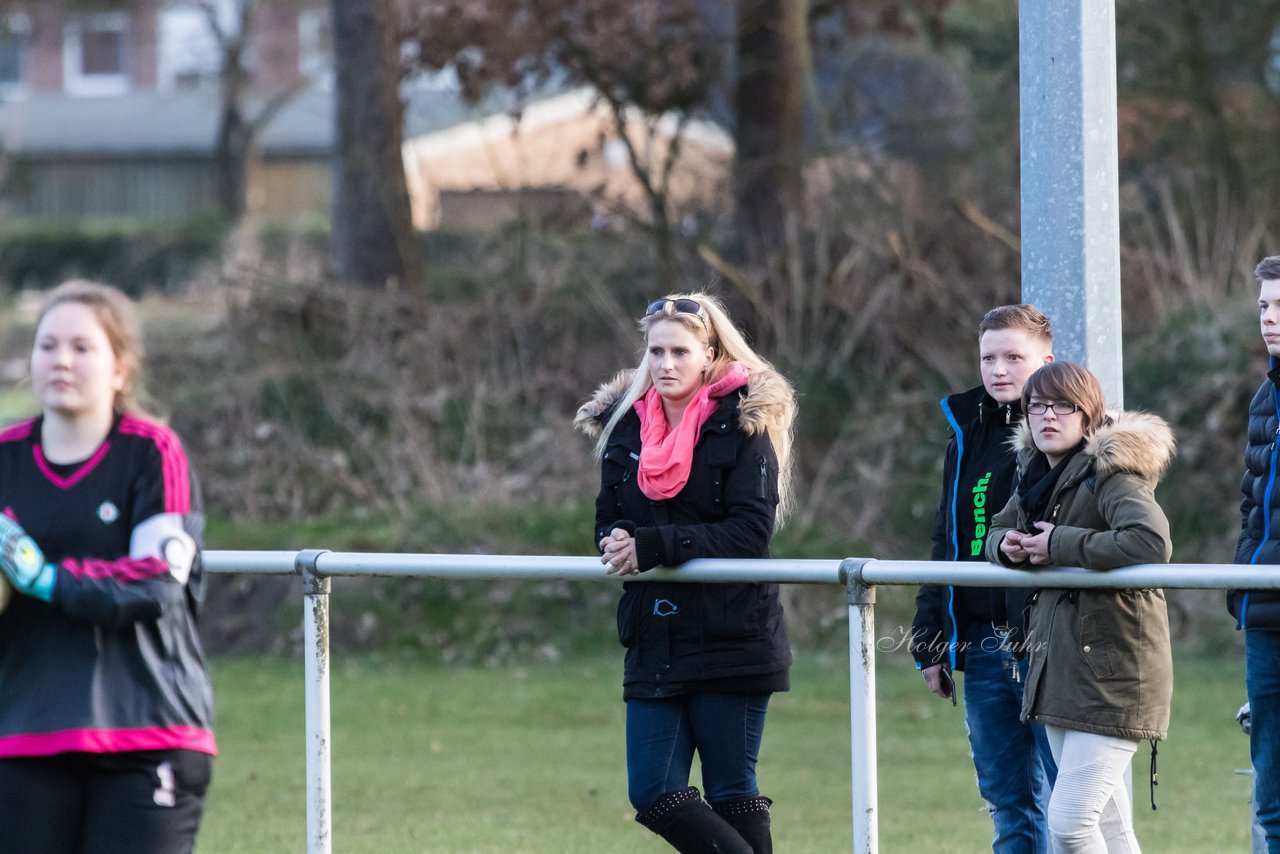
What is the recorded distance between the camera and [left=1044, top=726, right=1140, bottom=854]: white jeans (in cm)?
461

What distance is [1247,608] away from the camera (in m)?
4.89

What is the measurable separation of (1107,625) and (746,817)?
1.15 m

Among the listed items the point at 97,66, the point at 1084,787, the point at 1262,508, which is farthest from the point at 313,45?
the point at 1084,787

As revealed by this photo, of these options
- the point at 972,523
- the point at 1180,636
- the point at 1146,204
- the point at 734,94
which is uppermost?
the point at 734,94

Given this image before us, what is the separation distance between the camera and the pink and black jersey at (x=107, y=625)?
12.6 feet

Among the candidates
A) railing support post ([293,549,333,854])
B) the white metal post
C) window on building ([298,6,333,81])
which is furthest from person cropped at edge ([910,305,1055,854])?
window on building ([298,6,333,81])

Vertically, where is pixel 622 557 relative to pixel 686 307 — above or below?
below

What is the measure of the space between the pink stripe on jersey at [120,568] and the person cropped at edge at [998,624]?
237 centimetres

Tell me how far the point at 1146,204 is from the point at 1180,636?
15.4 ft

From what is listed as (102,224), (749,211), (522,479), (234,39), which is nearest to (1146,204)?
(749,211)

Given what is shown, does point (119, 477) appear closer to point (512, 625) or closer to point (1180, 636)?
point (512, 625)

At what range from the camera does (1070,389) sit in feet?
15.7

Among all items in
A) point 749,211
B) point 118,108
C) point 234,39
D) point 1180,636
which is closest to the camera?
point 1180,636

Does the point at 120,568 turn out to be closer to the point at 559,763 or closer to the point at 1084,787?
the point at 1084,787
